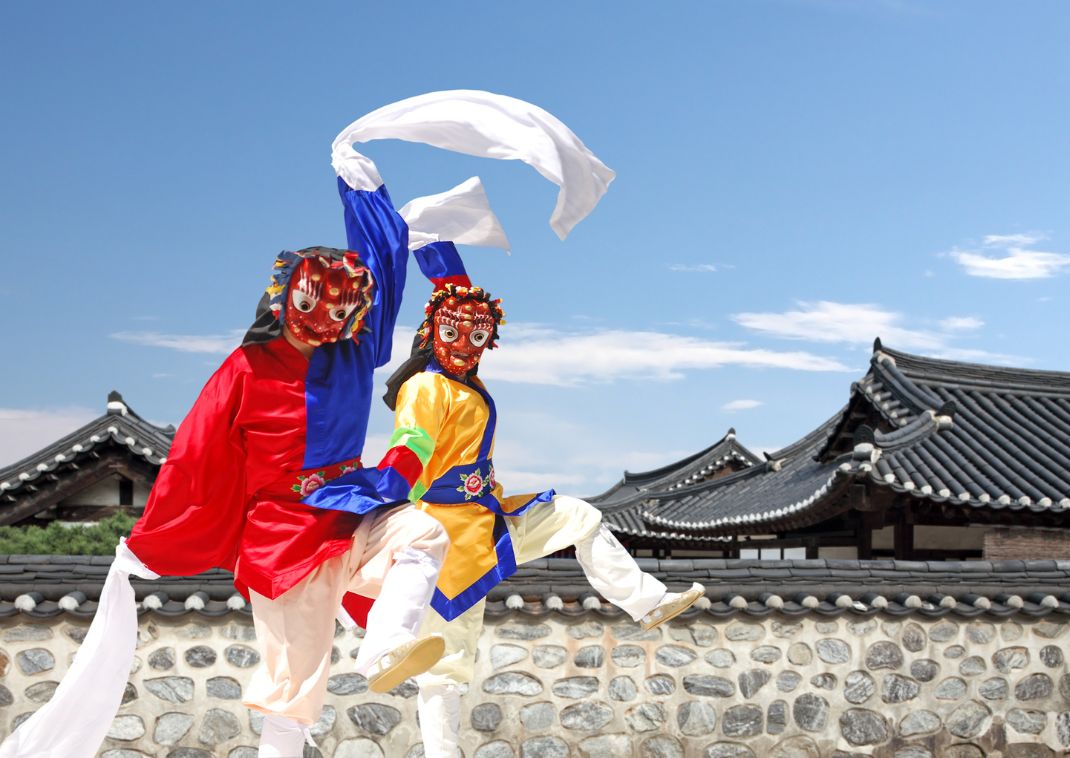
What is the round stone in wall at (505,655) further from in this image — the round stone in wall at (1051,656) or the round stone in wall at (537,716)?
the round stone in wall at (1051,656)

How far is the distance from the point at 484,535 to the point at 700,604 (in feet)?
8.58

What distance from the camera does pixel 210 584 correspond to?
6270mm

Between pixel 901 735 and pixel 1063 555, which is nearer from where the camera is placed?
pixel 901 735

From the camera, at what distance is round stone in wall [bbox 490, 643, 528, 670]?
253 inches

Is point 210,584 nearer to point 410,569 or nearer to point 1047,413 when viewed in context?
point 410,569

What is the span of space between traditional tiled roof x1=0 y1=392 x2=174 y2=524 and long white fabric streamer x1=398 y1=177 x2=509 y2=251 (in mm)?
9592

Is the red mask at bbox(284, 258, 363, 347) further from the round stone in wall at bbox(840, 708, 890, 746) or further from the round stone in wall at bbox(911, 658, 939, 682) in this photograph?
the round stone in wall at bbox(911, 658, 939, 682)

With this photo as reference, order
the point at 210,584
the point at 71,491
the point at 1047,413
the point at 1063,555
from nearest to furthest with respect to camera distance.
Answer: the point at 210,584
the point at 1063,555
the point at 71,491
the point at 1047,413

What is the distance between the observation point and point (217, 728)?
20.3 feet

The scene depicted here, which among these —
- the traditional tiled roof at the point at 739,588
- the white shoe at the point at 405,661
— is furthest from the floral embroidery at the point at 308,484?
the traditional tiled roof at the point at 739,588

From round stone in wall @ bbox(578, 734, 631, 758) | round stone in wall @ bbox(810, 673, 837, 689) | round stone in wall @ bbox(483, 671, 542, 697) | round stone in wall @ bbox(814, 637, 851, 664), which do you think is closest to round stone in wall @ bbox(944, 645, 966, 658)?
round stone in wall @ bbox(814, 637, 851, 664)

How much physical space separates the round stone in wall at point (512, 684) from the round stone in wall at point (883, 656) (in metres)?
2.04

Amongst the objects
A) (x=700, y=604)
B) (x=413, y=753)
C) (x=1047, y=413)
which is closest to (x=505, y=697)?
(x=413, y=753)

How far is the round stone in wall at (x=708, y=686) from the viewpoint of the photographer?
6656 mm
